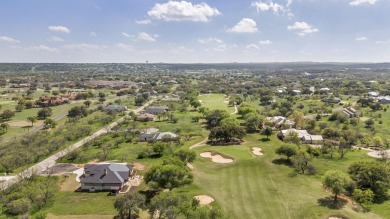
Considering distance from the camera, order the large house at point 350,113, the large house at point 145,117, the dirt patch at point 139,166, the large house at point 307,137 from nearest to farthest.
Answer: the dirt patch at point 139,166, the large house at point 307,137, the large house at point 350,113, the large house at point 145,117

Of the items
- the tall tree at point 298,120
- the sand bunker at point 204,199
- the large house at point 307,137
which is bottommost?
the sand bunker at point 204,199

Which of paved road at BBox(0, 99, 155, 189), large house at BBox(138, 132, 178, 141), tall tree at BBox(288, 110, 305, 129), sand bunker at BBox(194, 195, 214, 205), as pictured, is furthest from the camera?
tall tree at BBox(288, 110, 305, 129)

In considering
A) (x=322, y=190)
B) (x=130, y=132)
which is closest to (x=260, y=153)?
(x=322, y=190)

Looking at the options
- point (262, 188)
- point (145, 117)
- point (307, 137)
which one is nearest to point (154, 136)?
point (145, 117)

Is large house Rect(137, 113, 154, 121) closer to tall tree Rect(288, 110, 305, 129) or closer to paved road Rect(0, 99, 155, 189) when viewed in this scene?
paved road Rect(0, 99, 155, 189)

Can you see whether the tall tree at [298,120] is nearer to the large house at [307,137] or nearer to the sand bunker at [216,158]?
the large house at [307,137]

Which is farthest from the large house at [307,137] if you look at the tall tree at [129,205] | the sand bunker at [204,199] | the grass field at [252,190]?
the tall tree at [129,205]

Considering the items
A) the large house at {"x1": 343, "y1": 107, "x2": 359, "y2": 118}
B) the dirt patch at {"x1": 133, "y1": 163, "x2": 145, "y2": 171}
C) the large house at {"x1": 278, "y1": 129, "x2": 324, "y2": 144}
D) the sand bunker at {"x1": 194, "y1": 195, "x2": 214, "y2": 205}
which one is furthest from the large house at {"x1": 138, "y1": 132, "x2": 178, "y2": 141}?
the large house at {"x1": 343, "y1": 107, "x2": 359, "y2": 118}

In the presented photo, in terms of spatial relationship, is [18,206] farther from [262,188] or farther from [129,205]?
[262,188]

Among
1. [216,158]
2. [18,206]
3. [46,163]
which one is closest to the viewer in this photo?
[18,206]

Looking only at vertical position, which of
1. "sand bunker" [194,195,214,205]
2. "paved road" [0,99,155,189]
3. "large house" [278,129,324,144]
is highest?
"large house" [278,129,324,144]
